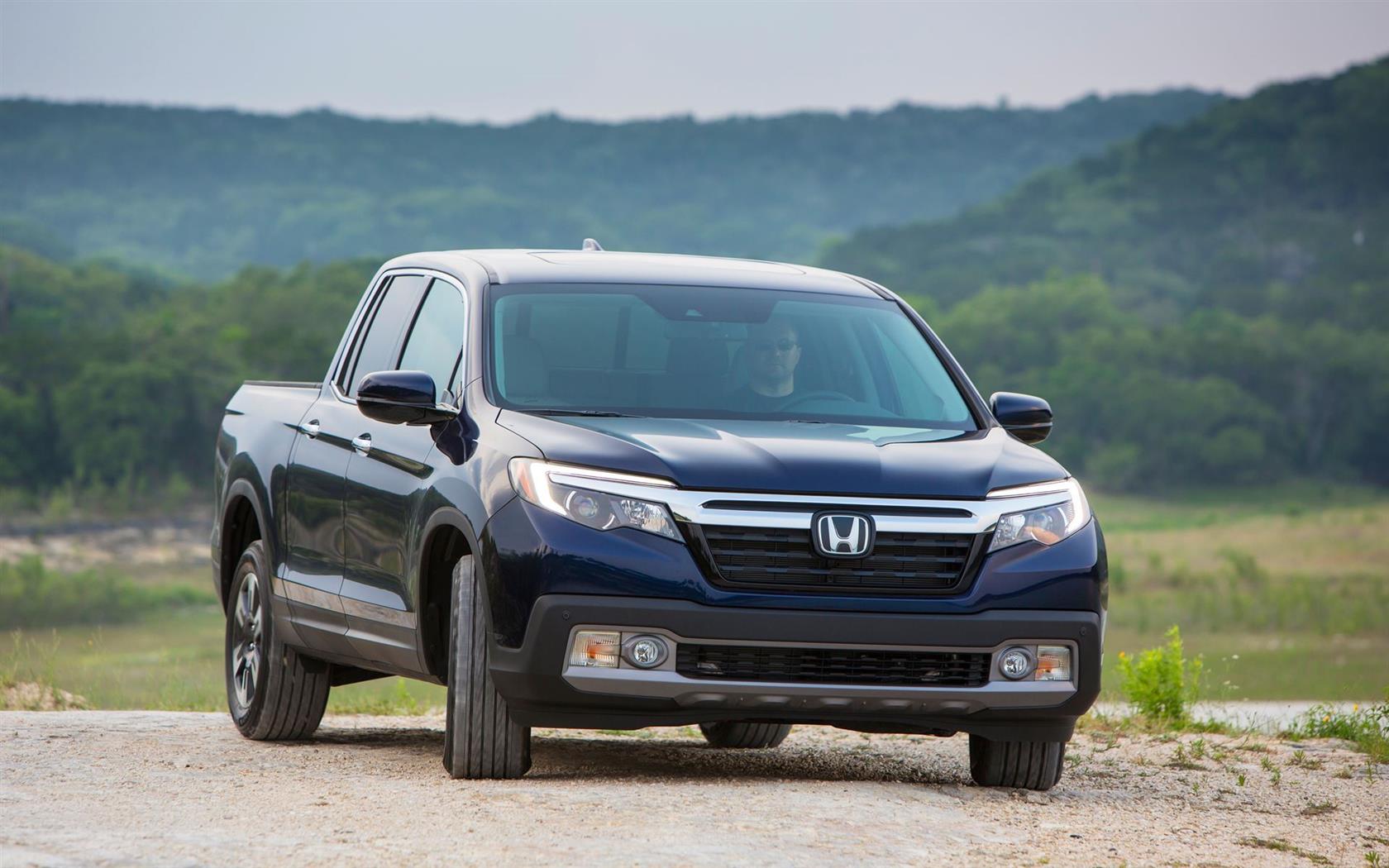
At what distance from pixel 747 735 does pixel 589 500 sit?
3557mm

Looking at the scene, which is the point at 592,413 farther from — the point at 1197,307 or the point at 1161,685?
the point at 1197,307

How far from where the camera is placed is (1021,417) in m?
7.59

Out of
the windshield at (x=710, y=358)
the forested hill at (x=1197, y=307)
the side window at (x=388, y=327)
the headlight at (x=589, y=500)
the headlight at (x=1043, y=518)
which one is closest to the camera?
the headlight at (x=589, y=500)

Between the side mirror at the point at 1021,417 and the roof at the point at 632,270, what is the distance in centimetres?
83

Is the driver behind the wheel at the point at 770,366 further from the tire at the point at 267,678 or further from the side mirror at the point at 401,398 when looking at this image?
the tire at the point at 267,678

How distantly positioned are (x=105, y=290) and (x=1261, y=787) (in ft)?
474

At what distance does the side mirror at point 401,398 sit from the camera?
23.0ft

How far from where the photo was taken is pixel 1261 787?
8.25 metres

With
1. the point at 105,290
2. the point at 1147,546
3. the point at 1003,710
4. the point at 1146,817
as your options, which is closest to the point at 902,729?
the point at 1003,710

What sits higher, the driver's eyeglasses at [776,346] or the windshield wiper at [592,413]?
the driver's eyeglasses at [776,346]

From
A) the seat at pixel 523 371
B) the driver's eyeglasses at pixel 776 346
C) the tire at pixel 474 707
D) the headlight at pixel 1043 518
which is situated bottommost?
the tire at pixel 474 707

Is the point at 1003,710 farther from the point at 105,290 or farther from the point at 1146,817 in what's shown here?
the point at 105,290

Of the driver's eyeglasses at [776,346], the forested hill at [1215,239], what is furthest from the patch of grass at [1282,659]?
the forested hill at [1215,239]

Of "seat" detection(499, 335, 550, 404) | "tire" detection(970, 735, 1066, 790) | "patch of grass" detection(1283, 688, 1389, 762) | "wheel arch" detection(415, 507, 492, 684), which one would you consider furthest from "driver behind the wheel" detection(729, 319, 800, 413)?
"patch of grass" detection(1283, 688, 1389, 762)
